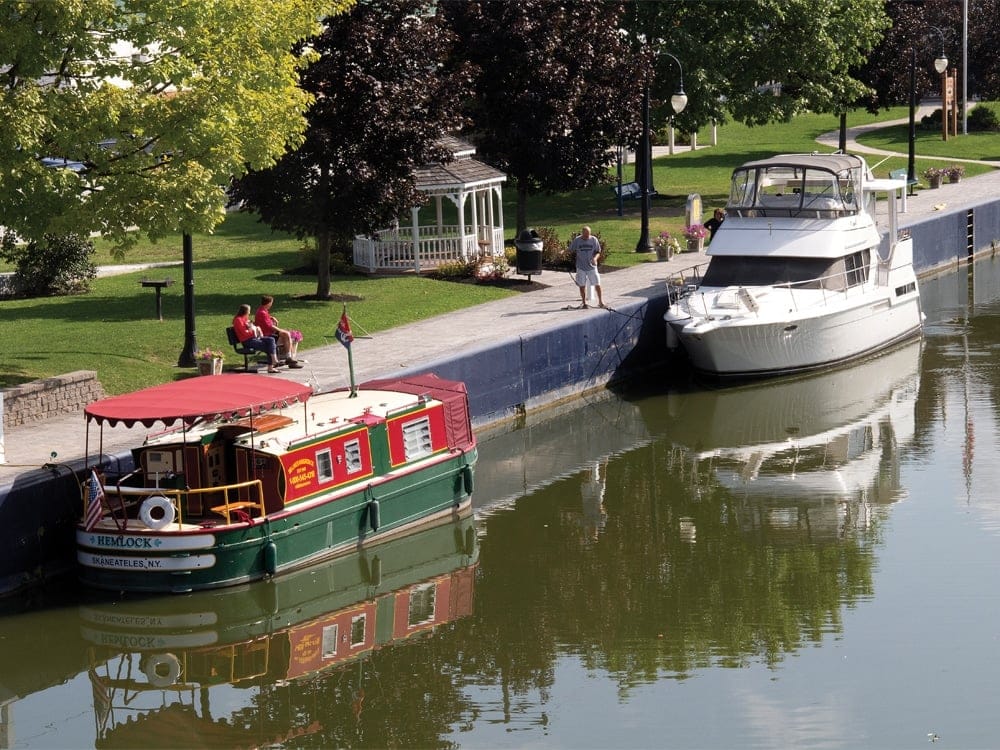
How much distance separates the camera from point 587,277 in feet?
106

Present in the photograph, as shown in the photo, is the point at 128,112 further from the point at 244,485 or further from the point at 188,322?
the point at 244,485

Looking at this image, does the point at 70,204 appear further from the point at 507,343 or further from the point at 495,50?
the point at 495,50

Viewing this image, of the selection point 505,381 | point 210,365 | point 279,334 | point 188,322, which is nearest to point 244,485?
point 210,365

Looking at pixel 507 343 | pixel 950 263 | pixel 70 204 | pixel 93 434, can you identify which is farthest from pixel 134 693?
pixel 950 263

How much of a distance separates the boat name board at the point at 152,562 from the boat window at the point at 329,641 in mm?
1673

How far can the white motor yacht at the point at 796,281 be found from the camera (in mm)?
30938

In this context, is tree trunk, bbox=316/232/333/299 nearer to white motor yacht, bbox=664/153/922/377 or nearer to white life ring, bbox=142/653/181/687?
white motor yacht, bbox=664/153/922/377

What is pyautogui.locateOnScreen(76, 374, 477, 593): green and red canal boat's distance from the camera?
1942 cm

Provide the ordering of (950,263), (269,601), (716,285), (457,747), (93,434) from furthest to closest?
(950,263)
(716,285)
(93,434)
(269,601)
(457,747)

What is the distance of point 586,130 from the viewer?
42375 mm

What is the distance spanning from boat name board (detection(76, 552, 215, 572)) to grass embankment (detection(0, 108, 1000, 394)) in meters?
6.10

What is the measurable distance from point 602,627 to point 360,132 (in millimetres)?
16251

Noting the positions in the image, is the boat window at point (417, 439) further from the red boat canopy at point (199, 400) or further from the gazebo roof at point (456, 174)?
the gazebo roof at point (456, 174)

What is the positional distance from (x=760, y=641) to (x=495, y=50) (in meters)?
25.8
